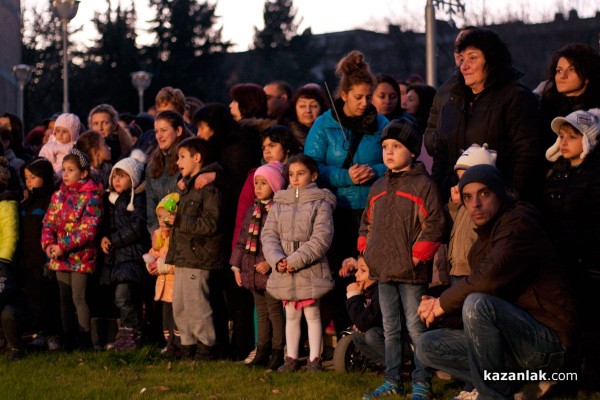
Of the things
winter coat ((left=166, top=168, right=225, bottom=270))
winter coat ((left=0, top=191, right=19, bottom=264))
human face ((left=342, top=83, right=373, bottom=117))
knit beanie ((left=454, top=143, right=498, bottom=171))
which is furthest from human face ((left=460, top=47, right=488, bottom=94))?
winter coat ((left=0, top=191, right=19, bottom=264))

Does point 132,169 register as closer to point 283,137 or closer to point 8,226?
point 8,226

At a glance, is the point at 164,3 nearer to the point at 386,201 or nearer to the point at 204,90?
the point at 204,90

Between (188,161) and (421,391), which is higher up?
(188,161)

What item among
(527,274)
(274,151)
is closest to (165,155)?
(274,151)

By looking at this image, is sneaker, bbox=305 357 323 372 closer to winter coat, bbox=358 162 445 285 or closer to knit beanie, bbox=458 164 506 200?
winter coat, bbox=358 162 445 285

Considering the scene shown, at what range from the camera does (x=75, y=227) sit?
10.8 m

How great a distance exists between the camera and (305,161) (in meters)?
9.17

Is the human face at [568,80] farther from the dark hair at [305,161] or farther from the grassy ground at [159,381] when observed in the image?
the grassy ground at [159,381]

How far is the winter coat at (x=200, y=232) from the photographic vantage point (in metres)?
9.97

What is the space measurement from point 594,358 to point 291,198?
309cm

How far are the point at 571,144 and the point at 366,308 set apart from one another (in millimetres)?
2163

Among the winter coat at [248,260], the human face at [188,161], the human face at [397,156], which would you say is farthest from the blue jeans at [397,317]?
the human face at [188,161]

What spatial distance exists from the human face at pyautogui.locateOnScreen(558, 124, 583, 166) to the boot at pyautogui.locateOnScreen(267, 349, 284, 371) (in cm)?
336

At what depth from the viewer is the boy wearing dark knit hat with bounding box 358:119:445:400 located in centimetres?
768
